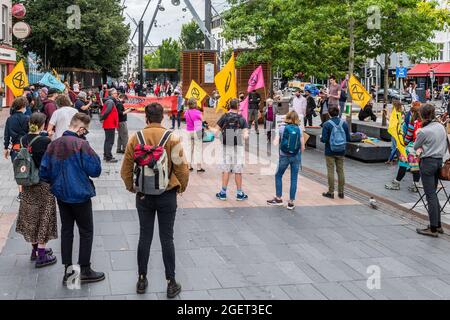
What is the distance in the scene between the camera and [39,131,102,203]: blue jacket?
587 cm

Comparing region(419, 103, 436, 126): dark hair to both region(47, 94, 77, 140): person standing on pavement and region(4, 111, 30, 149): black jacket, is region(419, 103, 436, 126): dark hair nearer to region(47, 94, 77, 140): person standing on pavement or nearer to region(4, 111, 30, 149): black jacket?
region(47, 94, 77, 140): person standing on pavement

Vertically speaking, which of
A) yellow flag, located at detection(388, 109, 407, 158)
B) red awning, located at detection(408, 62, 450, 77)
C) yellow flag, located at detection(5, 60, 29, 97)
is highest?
red awning, located at detection(408, 62, 450, 77)

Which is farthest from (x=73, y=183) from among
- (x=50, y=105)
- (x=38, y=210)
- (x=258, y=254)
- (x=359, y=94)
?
(x=359, y=94)

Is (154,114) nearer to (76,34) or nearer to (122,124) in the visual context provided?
(122,124)

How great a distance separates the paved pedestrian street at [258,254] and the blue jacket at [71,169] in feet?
2.94

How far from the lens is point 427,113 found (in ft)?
26.9

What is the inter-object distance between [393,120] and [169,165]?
298 inches

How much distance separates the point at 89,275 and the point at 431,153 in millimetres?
4677

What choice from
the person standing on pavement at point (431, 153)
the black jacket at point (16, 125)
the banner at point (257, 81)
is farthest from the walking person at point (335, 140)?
the banner at point (257, 81)

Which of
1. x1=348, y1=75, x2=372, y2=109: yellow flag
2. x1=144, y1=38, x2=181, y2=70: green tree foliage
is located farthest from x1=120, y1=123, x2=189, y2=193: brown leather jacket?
x1=144, y1=38, x2=181, y2=70: green tree foliage

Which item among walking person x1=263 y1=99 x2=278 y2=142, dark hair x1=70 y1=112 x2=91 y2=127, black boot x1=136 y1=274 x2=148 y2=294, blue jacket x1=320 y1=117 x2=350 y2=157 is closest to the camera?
black boot x1=136 y1=274 x2=148 y2=294

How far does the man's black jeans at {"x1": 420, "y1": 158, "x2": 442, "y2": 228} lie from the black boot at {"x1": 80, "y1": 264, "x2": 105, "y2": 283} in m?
4.47

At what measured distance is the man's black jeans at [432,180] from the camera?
26.7 ft
